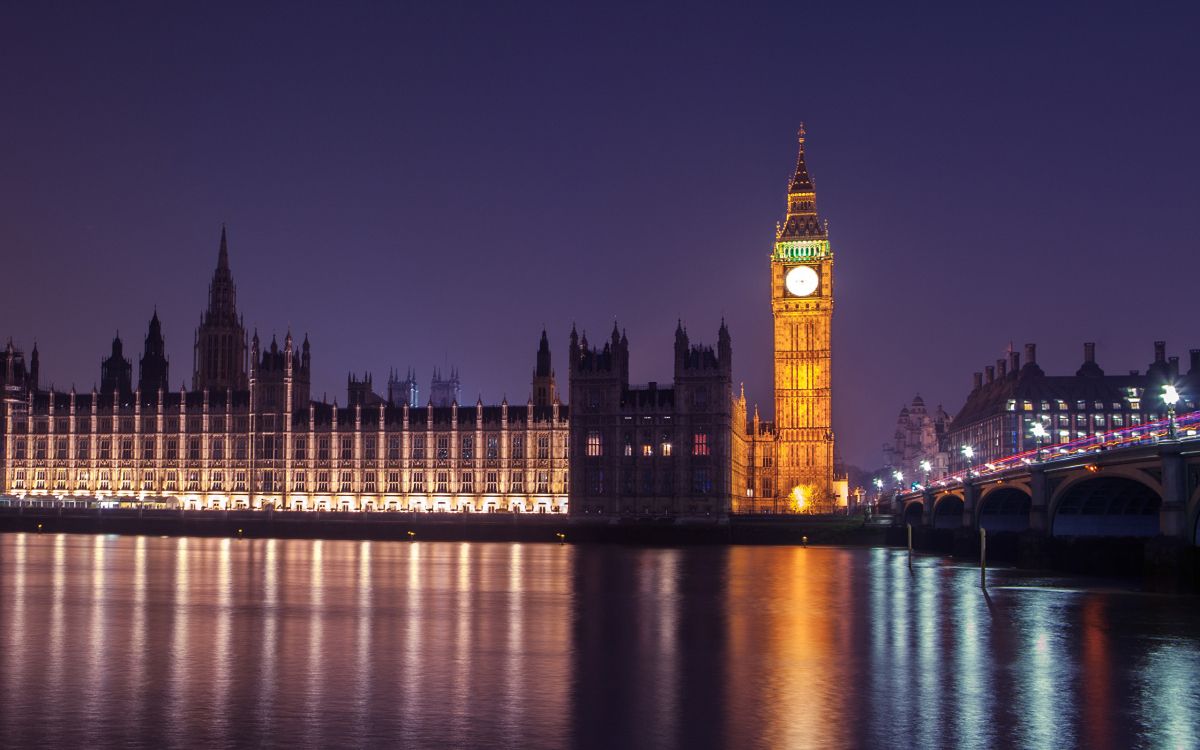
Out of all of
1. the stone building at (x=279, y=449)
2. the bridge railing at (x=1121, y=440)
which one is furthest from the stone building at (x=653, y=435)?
the bridge railing at (x=1121, y=440)

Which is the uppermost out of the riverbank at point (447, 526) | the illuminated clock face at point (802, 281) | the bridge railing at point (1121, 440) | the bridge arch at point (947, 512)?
the illuminated clock face at point (802, 281)

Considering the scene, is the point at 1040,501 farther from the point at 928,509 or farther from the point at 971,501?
the point at 928,509

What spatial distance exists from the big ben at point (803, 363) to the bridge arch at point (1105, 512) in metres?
77.2

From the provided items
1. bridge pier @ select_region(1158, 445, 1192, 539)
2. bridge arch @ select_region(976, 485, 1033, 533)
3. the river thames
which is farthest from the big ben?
bridge pier @ select_region(1158, 445, 1192, 539)

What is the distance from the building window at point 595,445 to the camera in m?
148

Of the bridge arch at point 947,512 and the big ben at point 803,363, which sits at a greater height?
the big ben at point 803,363

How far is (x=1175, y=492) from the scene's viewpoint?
5588 centimetres

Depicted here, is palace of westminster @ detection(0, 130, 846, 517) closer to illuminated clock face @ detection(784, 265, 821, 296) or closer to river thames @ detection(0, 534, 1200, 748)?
illuminated clock face @ detection(784, 265, 821, 296)

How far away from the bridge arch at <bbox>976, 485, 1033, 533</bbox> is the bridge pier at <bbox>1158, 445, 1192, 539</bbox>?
3803cm

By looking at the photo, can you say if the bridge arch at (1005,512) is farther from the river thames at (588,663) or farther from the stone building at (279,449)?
the stone building at (279,449)

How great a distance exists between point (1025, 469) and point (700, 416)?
228 feet

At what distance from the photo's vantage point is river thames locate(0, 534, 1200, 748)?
26234mm

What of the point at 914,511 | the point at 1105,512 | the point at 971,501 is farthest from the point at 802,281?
the point at 1105,512

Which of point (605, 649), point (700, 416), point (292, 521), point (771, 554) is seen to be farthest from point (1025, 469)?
point (292, 521)
